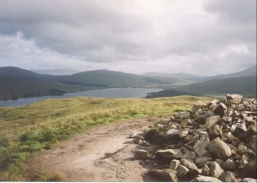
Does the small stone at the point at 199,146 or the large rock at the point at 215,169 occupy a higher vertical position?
the small stone at the point at 199,146

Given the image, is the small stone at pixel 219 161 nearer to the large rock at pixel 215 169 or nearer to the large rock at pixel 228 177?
the large rock at pixel 215 169

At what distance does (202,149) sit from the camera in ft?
28.7

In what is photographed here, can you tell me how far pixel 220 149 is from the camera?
27.5 ft

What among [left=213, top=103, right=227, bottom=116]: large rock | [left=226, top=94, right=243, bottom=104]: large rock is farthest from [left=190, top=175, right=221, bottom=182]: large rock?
[left=226, top=94, right=243, bottom=104]: large rock

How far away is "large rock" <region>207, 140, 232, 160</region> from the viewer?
27.1ft

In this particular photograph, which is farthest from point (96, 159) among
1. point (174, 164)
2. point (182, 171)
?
point (182, 171)

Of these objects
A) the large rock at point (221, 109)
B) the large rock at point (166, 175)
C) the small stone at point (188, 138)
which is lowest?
the large rock at point (166, 175)

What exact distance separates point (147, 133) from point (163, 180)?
3.90 m

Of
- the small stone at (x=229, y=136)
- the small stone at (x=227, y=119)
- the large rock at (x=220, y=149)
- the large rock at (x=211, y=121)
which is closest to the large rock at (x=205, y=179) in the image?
the large rock at (x=220, y=149)

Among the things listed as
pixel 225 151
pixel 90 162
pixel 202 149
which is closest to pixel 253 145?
pixel 225 151

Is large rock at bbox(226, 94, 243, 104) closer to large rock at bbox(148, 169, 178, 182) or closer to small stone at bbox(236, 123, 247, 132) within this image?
small stone at bbox(236, 123, 247, 132)

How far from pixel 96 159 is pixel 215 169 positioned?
435 centimetres

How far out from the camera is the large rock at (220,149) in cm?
827

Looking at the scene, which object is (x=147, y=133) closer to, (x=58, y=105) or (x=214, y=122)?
(x=214, y=122)
